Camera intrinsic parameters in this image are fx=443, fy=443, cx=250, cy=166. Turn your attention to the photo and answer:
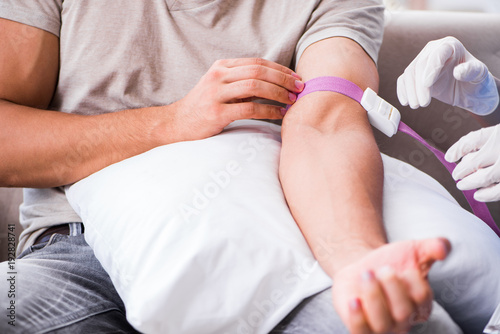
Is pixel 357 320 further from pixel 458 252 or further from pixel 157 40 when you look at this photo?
pixel 157 40

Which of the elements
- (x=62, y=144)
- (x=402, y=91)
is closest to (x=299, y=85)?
(x=402, y=91)

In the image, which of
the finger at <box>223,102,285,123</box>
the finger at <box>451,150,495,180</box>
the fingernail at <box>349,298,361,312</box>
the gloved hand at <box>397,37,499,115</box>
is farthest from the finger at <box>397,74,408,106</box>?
the fingernail at <box>349,298,361,312</box>

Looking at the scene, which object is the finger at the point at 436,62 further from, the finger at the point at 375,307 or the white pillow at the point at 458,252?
the finger at the point at 375,307

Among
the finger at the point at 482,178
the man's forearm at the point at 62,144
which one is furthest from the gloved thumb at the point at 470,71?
the man's forearm at the point at 62,144

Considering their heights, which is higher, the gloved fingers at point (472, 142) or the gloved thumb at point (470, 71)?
the gloved thumb at point (470, 71)

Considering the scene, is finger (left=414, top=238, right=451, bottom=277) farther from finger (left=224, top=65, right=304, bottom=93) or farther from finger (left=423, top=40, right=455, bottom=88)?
finger (left=224, top=65, right=304, bottom=93)

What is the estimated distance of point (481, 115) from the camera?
542mm

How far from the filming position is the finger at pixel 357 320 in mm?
310

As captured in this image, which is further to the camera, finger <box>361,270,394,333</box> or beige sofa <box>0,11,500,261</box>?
beige sofa <box>0,11,500,261</box>

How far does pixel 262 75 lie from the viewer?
25.2 inches

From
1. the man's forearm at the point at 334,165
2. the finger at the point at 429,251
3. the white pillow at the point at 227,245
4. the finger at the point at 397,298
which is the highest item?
the finger at the point at 429,251

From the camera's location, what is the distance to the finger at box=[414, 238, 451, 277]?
0.31m

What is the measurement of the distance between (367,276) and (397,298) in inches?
1.0

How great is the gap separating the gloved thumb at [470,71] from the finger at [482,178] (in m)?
0.11
